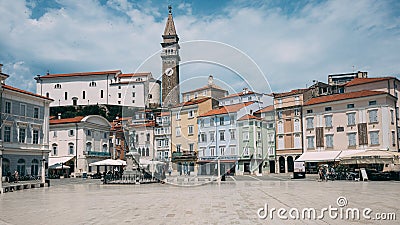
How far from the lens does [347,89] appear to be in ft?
180

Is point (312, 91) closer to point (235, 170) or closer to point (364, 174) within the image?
point (235, 170)

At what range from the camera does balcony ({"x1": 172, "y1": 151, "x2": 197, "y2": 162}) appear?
4456 cm

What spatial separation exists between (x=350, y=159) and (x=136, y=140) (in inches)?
757

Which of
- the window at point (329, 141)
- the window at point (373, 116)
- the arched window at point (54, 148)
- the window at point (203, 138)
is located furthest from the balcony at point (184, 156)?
the arched window at point (54, 148)

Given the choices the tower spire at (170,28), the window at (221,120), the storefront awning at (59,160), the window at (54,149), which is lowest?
the storefront awning at (59,160)

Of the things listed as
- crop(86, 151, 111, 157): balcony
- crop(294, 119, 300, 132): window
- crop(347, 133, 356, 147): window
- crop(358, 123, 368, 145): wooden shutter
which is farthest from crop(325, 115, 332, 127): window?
crop(86, 151, 111, 157): balcony

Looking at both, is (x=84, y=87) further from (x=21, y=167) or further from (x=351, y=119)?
(x=351, y=119)

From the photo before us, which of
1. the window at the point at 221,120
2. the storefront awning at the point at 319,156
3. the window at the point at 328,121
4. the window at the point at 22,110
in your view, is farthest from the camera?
the window at the point at 328,121

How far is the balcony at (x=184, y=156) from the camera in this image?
4456 cm

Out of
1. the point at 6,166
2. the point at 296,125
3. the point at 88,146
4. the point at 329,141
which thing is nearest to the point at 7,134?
the point at 6,166

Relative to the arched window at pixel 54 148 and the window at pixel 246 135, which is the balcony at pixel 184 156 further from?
the arched window at pixel 54 148
